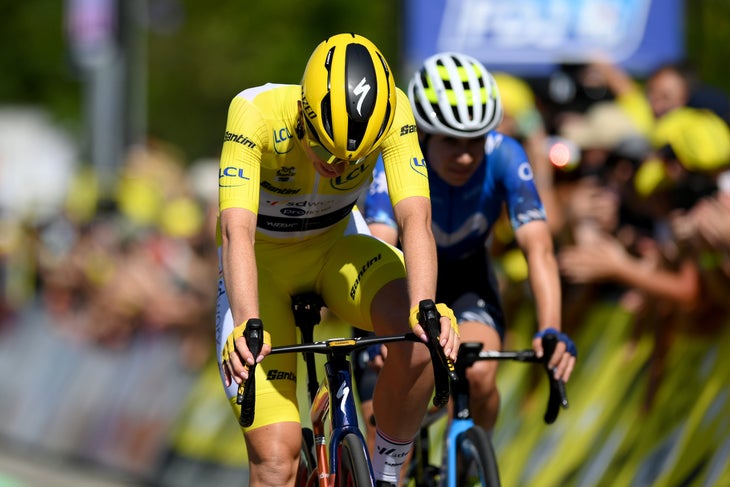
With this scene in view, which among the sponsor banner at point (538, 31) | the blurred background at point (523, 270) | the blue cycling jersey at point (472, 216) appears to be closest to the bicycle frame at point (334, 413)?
the blue cycling jersey at point (472, 216)

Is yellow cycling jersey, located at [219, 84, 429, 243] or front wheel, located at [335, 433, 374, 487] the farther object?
yellow cycling jersey, located at [219, 84, 429, 243]

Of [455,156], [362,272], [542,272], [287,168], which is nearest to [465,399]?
[542,272]

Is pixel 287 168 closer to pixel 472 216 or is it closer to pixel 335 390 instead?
pixel 335 390

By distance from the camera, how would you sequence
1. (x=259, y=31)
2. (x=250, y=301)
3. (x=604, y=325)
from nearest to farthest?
(x=250, y=301), (x=604, y=325), (x=259, y=31)

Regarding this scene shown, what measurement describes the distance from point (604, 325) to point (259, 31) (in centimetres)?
3345

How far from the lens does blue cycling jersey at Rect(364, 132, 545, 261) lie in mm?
6391

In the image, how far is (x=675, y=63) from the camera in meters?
8.70

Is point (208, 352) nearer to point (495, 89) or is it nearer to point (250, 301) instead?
point (495, 89)

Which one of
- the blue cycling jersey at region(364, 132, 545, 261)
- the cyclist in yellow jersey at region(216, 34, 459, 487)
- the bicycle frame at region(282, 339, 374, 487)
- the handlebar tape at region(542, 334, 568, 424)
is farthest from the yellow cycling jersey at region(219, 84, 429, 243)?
the handlebar tape at region(542, 334, 568, 424)

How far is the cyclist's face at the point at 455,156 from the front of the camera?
6.18 metres

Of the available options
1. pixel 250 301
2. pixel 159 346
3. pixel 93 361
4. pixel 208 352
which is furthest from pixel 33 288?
pixel 250 301

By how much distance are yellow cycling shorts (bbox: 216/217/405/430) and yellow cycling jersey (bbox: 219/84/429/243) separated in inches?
5.7

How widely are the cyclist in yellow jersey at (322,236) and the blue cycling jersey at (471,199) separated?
0.40 meters

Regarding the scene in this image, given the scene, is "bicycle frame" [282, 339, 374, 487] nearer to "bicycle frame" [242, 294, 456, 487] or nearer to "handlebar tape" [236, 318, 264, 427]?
"bicycle frame" [242, 294, 456, 487]
